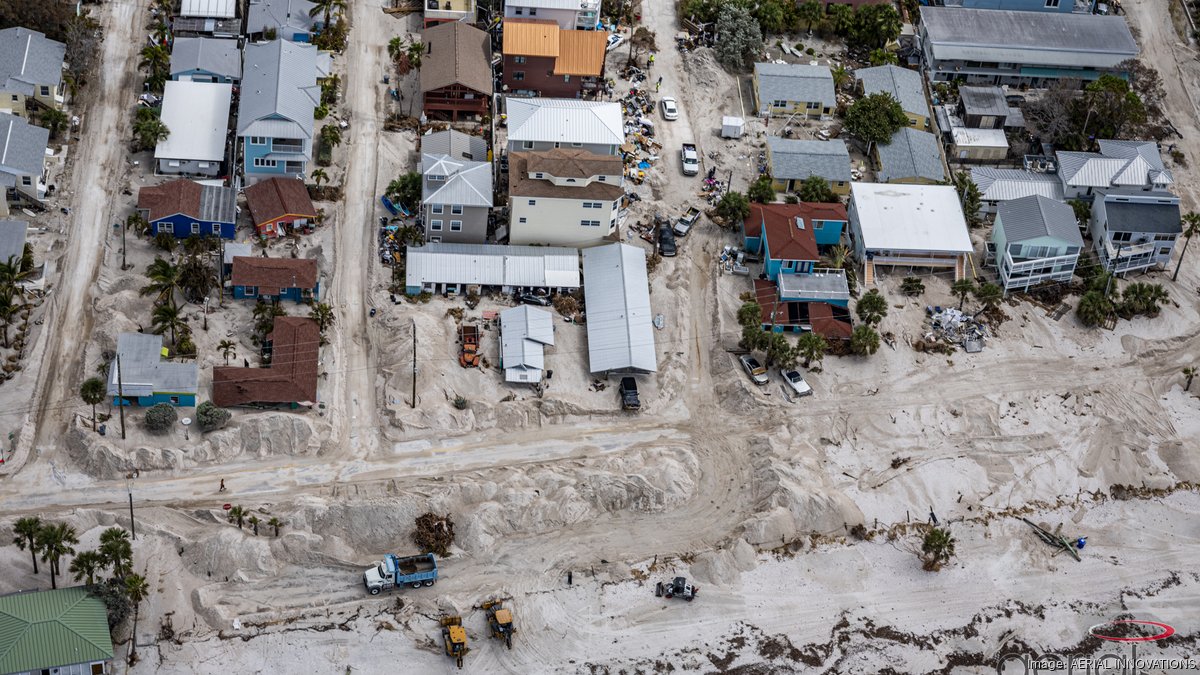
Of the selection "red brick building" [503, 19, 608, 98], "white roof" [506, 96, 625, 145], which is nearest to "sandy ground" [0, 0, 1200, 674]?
"white roof" [506, 96, 625, 145]

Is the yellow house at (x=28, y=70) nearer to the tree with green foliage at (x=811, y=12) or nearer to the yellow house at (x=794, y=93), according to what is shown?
the yellow house at (x=794, y=93)

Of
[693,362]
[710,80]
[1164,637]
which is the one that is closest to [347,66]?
[710,80]

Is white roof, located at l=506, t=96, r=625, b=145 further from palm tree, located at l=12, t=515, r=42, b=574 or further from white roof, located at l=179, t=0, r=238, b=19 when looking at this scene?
palm tree, located at l=12, t=515, r=42, b=574

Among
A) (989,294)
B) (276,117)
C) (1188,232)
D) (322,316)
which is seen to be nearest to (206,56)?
(276,117)

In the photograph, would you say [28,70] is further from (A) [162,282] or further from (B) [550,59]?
(B) [550,59]

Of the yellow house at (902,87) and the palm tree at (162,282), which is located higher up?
the yellow house at (902,87)

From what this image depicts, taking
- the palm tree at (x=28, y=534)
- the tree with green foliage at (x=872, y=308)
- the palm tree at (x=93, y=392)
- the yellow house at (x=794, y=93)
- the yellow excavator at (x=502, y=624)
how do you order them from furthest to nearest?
the yellow house at (x=794, y=93), the tree with green foliage at (x=872, y=308), the palm tree at (x=93, y=392), the yellow excavator at (x=502, y=624), the palm tree at (x=28, y=534)

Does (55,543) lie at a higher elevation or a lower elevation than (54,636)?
higher

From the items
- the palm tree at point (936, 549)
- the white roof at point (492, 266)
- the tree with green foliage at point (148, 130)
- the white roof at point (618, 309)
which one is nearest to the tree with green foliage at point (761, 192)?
the white roof at point (618, 309)
